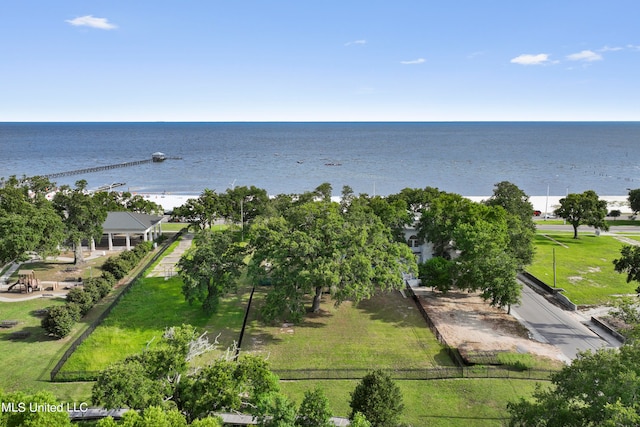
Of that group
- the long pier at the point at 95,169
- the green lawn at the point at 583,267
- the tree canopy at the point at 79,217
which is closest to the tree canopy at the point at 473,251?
the green lawn at the point at 583,267

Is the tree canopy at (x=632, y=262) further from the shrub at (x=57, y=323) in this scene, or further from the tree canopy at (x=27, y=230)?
the tree canopy at (x=27, y=230)

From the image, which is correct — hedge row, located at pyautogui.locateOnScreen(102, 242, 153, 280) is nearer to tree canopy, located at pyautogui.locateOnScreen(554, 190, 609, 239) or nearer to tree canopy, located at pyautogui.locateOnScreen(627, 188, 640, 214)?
tree canopy, located at pyautogui.locateOnScreen(554, 190, 609, 239)

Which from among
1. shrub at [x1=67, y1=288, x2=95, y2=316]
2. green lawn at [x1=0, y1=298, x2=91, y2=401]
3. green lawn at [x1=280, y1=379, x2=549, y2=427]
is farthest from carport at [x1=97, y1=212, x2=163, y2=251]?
green lawn at [x1=280, y1=379, x2=549, y2=427]

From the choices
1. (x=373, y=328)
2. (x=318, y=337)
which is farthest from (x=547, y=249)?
(x=318, y=337)

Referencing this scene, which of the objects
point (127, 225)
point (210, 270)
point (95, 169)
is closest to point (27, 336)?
point (210, 270)

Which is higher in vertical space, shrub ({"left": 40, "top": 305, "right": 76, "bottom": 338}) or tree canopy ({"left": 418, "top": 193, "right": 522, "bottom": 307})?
A: tree canopy ({"left": 418, "top": 193, "right": 522, "bottom": 307})

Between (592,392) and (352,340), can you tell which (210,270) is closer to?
(352,340)
